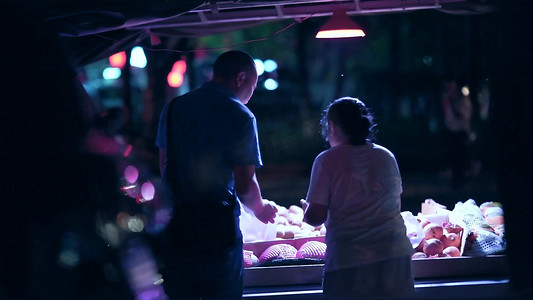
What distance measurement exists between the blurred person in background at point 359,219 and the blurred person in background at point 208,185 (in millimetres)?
352

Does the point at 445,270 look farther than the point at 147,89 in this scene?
No

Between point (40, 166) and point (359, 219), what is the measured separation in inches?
63.2

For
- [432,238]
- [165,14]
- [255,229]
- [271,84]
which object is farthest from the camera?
[271,84]

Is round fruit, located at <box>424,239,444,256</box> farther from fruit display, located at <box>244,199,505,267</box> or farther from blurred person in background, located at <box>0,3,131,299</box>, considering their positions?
blurred person in background, located at <box>0,3,131,299</box>

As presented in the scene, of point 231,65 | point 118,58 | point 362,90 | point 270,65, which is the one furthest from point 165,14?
point 362,90

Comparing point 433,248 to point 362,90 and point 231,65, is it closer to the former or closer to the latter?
point 231,65

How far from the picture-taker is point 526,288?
2.67 metres

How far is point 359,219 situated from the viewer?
103 inches

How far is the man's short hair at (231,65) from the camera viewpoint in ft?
9.55

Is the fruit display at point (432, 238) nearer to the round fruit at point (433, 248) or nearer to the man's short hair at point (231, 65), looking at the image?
the round fruit at point (433, 248)

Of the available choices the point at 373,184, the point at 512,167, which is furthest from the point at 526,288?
the point at 373,184

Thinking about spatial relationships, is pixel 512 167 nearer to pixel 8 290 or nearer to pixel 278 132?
pixel 8 290

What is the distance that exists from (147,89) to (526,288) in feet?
36.1

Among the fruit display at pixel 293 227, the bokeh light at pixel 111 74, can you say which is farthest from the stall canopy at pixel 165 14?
the bokeh light at pixel 111 74
